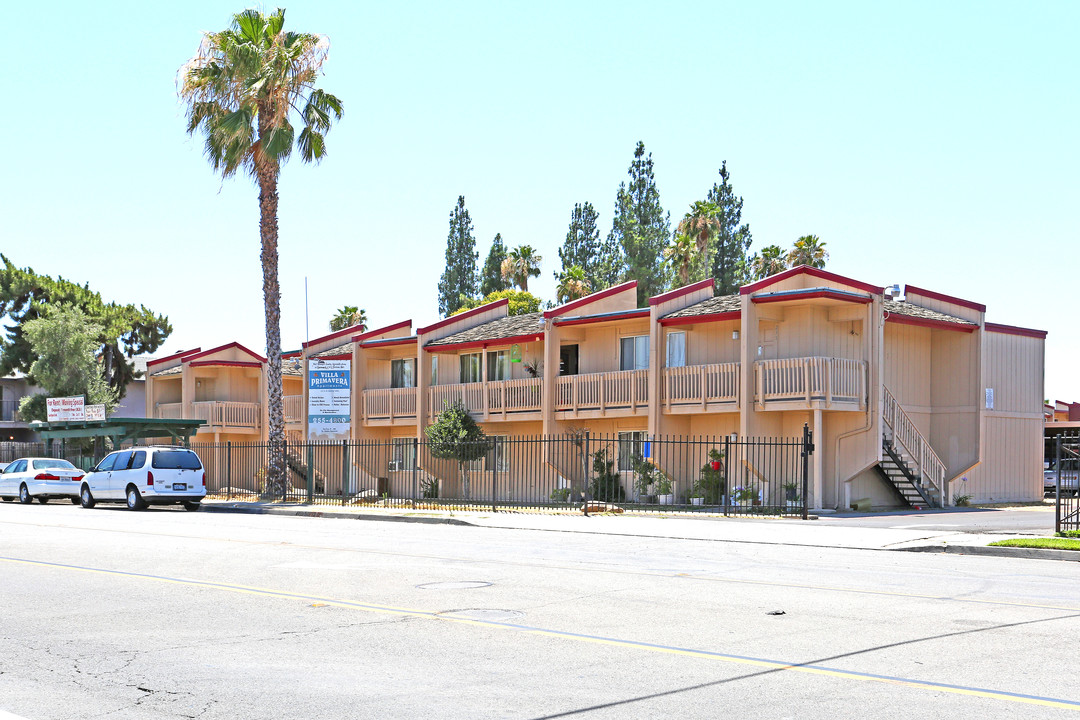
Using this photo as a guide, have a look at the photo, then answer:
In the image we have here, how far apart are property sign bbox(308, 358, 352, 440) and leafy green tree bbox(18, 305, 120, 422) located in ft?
82.7

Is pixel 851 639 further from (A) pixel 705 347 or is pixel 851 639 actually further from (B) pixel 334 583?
(A) pixel 705 347

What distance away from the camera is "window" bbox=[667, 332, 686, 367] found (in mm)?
35094

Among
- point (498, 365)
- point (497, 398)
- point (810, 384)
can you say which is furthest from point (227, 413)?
point (810, 384)

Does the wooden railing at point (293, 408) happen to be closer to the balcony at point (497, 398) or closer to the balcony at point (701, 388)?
the balcony at point (497, 398)

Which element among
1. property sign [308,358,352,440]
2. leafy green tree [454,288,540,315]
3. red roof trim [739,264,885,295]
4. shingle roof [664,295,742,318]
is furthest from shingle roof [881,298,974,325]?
leafy green tree [454,288,540,315]

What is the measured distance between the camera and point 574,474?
3691cm

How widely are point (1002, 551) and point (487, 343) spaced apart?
2382 centimetres

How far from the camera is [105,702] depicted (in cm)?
713

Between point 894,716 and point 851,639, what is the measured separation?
2.60m

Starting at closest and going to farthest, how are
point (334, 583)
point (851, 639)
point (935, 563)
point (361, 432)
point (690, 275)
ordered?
1. point (851, 639)
2. point (334, 583)
3. point (935, 563)
4. point (361, 432)
5. point (690, 275)

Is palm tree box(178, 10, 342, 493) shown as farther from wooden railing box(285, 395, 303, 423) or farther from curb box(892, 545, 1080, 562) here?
curb box(892, 545, 1080, 562)

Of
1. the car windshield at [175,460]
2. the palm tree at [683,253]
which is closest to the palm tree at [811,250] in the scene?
the palm tree at [683,253]

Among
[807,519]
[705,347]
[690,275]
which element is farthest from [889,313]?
[690,275]

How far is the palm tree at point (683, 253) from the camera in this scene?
216 feet
